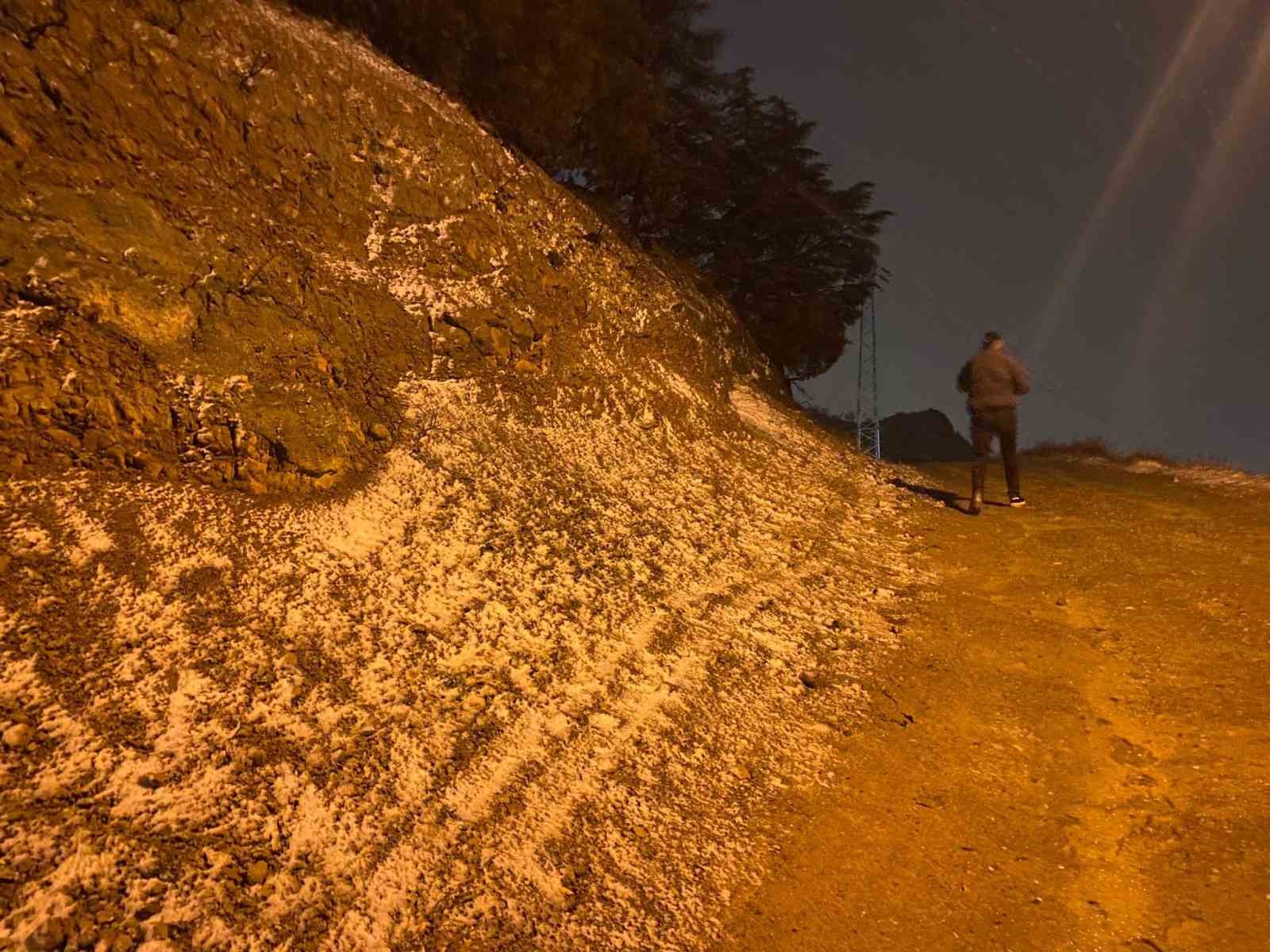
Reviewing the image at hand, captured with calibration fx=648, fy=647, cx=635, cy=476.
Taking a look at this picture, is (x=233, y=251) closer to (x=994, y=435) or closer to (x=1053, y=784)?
(x=1053, y=784)

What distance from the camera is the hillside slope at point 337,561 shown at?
2740mm

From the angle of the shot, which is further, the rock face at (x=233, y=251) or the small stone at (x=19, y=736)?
the rock face at (x=233, y=251)

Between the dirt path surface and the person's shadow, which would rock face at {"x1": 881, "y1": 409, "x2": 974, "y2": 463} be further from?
the dirt path surface

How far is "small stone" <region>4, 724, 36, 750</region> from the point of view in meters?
2.67

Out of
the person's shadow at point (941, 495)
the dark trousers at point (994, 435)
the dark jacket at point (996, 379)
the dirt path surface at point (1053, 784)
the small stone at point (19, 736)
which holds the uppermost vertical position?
the dark jacket at point (996, 379)

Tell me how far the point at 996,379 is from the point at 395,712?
7.29 m

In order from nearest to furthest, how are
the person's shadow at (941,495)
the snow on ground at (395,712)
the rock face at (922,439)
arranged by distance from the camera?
the snow on ground at (395,712) < the person's shadow at (941,495) < the rock face at (922,439)

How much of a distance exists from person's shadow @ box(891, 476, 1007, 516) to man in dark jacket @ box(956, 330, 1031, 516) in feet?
1.13

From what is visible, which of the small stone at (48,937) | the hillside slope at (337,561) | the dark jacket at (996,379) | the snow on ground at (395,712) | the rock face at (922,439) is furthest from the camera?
the rock face at (922,439)

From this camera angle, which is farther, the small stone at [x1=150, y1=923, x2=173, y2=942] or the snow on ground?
the snow on ground

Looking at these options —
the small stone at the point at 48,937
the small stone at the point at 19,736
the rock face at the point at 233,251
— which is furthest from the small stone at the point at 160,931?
the rock face at the point at 233,251

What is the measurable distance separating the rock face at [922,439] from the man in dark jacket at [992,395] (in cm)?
2077

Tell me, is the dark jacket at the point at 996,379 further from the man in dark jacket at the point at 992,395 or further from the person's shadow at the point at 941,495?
the person's shadow at the point at 941,495

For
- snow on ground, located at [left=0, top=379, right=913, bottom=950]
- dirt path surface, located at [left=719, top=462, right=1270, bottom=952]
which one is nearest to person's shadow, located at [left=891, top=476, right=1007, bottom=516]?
dirt path surface, located at [left=719, top=462, right=1270, bottom=952]
